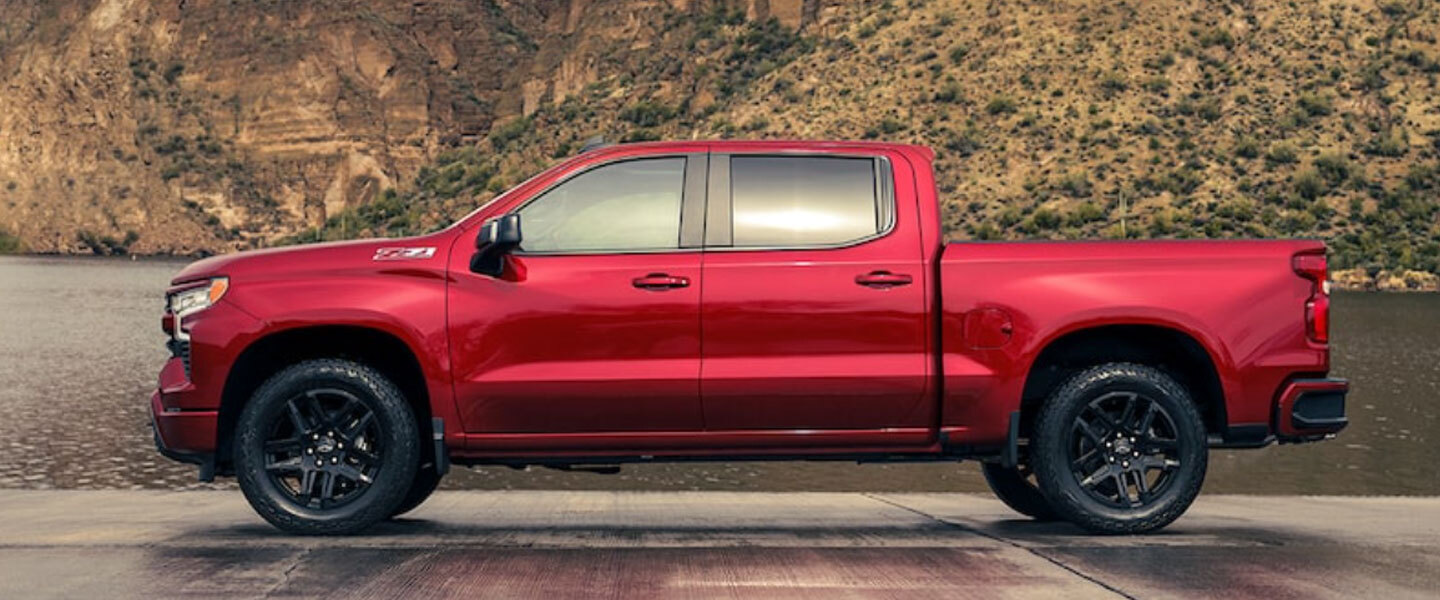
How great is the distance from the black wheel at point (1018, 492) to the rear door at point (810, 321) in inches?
74.6

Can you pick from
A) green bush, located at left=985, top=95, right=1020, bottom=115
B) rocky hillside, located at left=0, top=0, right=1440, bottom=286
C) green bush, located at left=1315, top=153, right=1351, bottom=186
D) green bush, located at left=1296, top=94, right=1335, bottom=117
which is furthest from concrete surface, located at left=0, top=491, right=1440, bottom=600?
green bush, located at left=985, top=95, right=1020, bottom=115

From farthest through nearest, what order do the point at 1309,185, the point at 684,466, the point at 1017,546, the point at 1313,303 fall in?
the point at 1309,185 < the point at 684,466 < the point at 1313,303 < the point at 1017,546

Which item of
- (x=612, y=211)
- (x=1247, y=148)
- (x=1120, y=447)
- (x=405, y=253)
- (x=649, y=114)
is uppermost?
(x=649, y=114)

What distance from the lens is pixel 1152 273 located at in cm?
899

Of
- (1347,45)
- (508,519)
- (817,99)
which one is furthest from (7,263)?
(508,519)

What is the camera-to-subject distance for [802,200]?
8977mm

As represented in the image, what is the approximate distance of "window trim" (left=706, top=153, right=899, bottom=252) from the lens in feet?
29.0

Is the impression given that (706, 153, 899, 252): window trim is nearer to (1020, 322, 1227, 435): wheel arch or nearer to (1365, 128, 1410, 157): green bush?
(1020, 322, 1227, 435): wheel arch

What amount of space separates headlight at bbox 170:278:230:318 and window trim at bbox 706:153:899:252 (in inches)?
102

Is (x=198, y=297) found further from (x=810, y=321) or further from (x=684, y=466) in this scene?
(x=684, y=466)

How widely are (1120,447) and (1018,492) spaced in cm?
170

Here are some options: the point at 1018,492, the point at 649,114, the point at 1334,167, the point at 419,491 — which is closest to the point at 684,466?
the point at 1018,492

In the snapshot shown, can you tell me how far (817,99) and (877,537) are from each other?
100775mm

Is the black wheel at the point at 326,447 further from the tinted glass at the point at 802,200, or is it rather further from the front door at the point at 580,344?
the tinted glass at the point at 802,200
